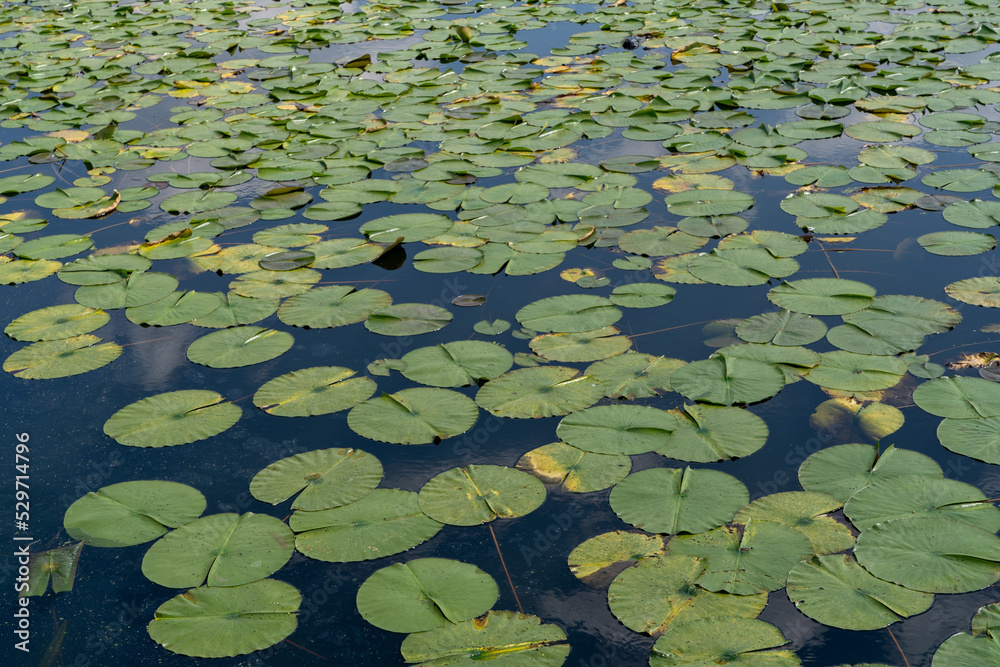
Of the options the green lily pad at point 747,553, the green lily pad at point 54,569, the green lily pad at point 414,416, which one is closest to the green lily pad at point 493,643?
the green lily pad at point 747,553

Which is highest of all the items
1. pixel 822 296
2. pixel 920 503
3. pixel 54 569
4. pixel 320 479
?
pixel 822 296

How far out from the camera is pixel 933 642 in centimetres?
225

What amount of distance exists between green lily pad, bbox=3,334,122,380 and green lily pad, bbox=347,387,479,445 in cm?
→ 144

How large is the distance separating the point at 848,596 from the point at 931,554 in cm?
35

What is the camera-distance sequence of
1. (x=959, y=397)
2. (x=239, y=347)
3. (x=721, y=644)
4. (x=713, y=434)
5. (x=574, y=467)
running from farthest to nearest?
(x=239, y=347)
(x=959, y=397)
(x=713, y=434)
(x=574, y=467)
(x=721, y=644)

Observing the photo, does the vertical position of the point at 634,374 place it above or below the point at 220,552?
above

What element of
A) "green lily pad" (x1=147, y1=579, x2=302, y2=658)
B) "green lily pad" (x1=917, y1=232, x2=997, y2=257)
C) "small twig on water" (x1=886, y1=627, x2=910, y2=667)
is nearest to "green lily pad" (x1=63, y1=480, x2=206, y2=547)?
"green lily pad" (x1=147, y1=579, x2=302, y2=658)

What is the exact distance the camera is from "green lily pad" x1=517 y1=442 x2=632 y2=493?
9.53 ft

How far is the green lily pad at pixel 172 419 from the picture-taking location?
329 centimetres

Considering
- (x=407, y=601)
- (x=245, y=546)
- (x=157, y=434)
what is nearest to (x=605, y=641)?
(x=407, y=601)

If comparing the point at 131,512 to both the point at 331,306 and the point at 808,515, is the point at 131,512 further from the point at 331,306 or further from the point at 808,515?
the point at 808,515

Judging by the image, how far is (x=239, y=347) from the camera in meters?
3.84

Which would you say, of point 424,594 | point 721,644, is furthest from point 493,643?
point 721,644

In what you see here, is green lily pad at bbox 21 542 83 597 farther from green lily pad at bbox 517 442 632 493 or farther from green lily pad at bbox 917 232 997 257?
green lily pad at bbox 917 232 997 257
